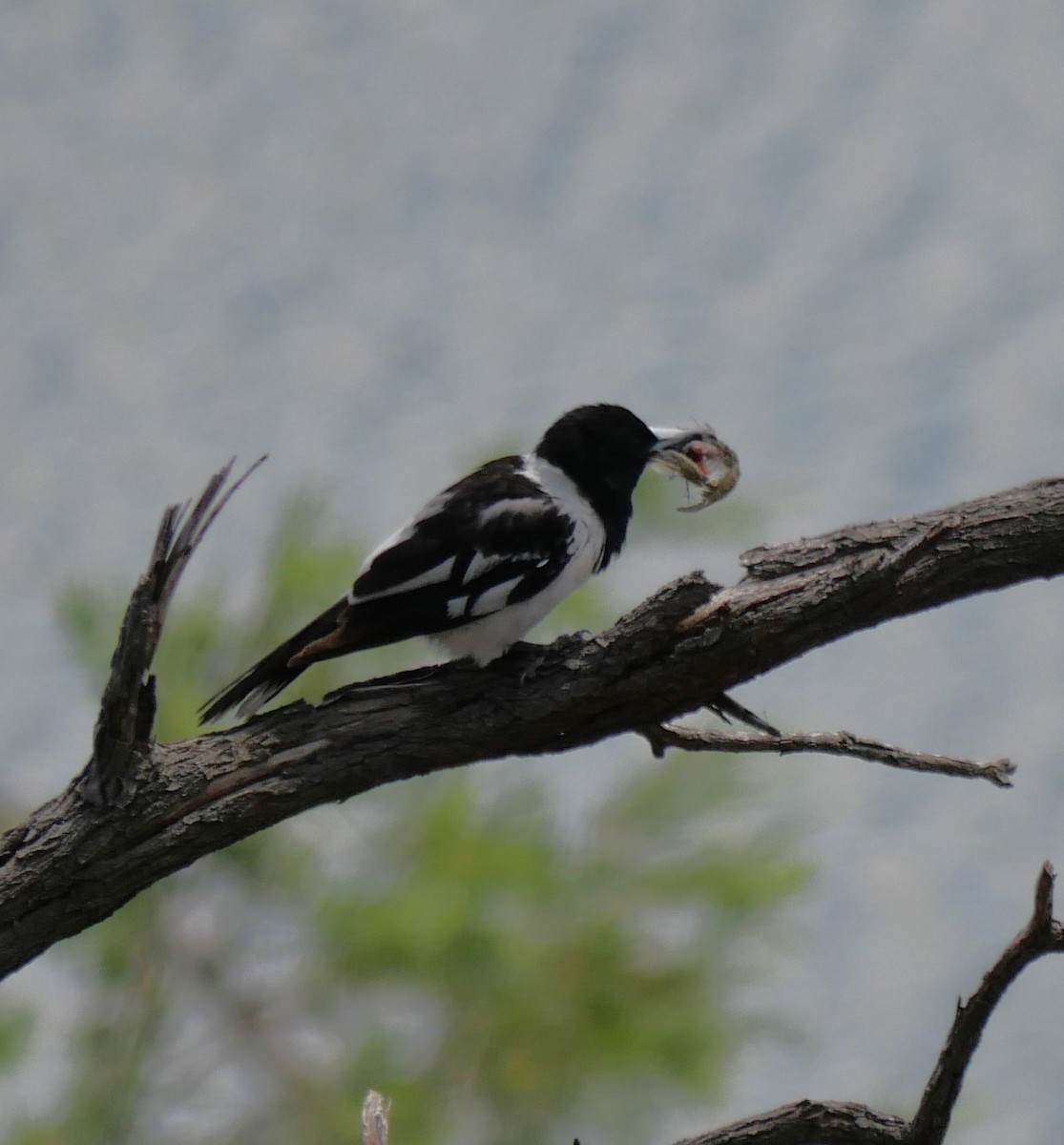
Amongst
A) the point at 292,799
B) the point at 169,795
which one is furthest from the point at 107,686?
the point at 292,799

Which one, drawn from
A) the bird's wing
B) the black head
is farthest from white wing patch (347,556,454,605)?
the black head

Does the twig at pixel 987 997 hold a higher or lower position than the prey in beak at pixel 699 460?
lower

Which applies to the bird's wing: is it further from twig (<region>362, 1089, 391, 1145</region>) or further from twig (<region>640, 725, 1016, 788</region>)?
twig (<region>362, 1089, 391, 1145</region>)

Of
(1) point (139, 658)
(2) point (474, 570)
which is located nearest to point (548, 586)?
(2) point (474, 570)

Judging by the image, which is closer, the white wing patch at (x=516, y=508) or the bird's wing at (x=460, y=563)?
the bird's wing at (x=460, y=563)

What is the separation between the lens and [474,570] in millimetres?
1891

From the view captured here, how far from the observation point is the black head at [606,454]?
215 centimetres

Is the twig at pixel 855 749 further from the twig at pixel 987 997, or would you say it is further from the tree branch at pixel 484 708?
the twig at pixel 987 997

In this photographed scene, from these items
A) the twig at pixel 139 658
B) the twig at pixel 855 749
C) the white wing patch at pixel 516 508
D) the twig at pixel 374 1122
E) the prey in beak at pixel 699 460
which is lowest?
the twig at pixel 374 1122

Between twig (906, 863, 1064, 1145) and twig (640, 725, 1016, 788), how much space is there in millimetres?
373

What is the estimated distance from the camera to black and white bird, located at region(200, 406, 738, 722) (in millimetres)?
1831

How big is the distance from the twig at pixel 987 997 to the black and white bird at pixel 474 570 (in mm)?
706

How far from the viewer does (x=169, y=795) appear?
61.2 inches

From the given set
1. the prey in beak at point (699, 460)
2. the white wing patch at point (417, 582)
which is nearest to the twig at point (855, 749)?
the white wing patch at point (417, 582)
